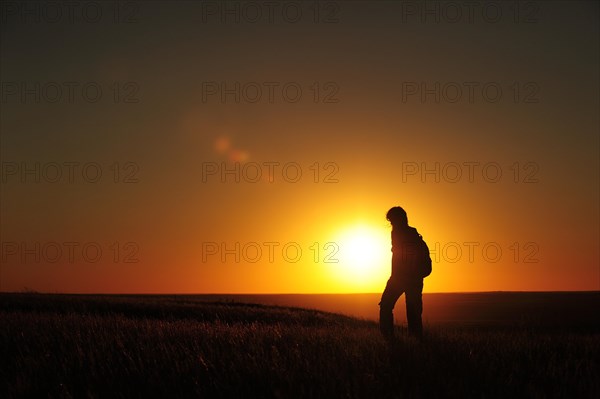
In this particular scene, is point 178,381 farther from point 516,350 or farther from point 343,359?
point 516,350

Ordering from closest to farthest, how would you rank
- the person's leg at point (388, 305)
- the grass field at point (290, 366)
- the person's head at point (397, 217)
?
the grass field at point (290, 366) < the person's leg at point (388, 305) < the person's head at point (397, 217)

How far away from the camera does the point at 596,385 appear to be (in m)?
6.23

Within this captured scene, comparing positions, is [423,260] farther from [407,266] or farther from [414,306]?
[414,306]

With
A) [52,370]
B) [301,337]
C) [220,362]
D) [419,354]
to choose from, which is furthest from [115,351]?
[419,354]

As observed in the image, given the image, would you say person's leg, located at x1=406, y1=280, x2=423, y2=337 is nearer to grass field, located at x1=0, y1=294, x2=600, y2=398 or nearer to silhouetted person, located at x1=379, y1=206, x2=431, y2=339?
silhouetted person, located at x1=379, y1=206, x2=431, y2=339

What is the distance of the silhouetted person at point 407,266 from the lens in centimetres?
1134

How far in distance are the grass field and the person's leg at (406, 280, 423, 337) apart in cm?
116

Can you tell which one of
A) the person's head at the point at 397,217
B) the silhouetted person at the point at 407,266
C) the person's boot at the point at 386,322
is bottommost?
the person's boot at the point at 386,322

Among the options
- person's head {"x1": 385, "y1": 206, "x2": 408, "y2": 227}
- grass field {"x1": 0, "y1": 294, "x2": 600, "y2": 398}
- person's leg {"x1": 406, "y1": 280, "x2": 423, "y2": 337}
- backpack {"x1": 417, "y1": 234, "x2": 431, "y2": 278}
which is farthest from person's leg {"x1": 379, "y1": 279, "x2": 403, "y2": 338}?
grass field {"x1": 0, "y1": 294, "x2": 600, "y2": 398}

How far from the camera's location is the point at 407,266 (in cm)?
1134

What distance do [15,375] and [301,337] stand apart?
3.88 meters

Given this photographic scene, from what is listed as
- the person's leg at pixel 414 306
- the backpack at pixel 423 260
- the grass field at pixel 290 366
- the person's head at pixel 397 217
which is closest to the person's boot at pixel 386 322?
the person's leg at pixel 414 306

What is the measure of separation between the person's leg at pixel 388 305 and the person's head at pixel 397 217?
102 cm

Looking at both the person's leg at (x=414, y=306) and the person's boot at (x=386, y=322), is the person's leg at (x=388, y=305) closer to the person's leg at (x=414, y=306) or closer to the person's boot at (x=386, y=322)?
the person's boot at (x=386, y=322)
